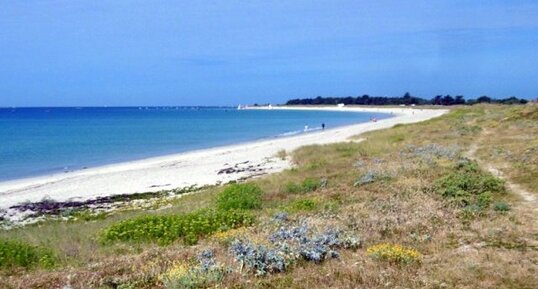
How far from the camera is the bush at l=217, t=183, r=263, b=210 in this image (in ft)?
49.7

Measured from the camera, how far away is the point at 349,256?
8.88 metres

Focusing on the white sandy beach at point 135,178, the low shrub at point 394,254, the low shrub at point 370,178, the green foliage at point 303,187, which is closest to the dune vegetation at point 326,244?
the low shrub at point 394,254

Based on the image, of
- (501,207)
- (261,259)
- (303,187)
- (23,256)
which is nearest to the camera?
(261,259)

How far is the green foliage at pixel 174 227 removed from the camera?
37.0ft

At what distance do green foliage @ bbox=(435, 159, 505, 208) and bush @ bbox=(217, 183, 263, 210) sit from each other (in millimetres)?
5391

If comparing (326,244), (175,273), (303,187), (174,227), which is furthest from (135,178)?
(175,273)

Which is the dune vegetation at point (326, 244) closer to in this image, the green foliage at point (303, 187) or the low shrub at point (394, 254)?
the low shrub at point (394, 254)

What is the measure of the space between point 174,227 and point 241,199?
419 cm

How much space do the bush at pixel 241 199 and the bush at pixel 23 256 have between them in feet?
19.0

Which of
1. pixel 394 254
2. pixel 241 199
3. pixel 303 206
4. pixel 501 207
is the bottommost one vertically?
pixel 241 199

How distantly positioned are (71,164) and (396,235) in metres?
38.1

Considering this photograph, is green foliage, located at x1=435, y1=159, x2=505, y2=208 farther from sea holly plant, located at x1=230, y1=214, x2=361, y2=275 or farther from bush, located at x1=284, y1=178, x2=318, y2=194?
sea holly plant, located at x1=230, y1=214, x2=361, y2=275

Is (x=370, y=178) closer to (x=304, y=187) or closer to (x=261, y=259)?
(x=304, y=187)

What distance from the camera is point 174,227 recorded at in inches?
452
